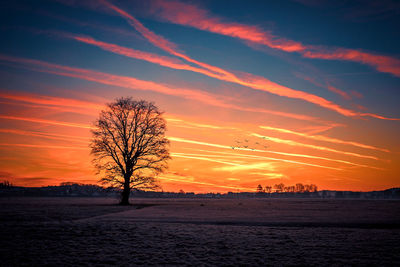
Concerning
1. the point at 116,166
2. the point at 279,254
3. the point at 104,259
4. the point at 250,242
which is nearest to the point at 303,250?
the point at 279,254

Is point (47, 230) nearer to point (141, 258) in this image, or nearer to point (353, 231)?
point (141, 258)

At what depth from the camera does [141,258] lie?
365 inches

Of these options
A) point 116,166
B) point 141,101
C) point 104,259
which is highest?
point 141,101

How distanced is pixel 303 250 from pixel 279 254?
1.15 m

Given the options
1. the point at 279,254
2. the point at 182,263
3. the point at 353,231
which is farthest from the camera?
the point at 353,231

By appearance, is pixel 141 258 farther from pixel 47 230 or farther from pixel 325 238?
pixel 325 238

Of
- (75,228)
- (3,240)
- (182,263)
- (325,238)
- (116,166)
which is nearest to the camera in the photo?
(182,263)

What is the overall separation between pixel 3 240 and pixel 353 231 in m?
15.4

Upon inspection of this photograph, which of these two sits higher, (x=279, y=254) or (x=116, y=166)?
(x=116, y=166)

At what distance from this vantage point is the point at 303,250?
10570 mm

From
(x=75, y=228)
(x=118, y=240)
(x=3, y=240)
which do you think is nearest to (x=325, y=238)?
(x=118, y=240)

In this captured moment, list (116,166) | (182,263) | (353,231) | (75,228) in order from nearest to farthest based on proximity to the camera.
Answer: (182,263) → (75,228) → (353,231) → (116,166)

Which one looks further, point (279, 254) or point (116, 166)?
point (116, 166)

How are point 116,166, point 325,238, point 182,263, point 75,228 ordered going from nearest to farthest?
point 182,263 → point 325,238 → point 75,228 → point 116,166
